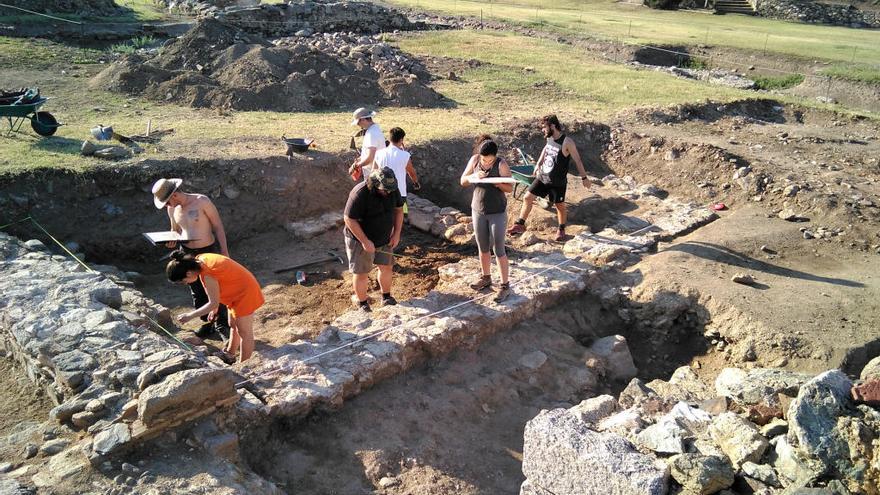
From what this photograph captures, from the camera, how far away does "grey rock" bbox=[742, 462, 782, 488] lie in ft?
14.2

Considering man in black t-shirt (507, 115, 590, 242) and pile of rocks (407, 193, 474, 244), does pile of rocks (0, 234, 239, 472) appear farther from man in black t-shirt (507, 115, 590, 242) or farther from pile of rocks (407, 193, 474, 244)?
man in black t-shirt (507, 115, 590, 242)

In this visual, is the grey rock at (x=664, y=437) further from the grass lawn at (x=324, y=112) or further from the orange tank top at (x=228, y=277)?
the grass lawn at (x=324, y=112)

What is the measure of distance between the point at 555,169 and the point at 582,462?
5.11 meters

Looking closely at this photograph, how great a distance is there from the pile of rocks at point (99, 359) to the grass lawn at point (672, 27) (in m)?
22.3

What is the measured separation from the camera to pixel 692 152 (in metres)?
11.9

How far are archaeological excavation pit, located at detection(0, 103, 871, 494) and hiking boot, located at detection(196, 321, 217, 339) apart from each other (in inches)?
10.9

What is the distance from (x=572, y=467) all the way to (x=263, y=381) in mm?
2795

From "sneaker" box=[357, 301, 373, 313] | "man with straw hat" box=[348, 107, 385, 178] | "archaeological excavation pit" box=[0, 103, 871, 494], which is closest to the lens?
"archaeological excavation pit" box=[0, 103, 871, 494]

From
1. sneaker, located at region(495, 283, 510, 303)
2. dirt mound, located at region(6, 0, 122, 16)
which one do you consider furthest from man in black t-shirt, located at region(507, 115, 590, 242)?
dirt mound, located at region(6, 0, 122, 16)

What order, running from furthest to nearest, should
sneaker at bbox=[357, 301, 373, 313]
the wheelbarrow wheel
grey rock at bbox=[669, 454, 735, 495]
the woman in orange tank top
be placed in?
1. the wheelbarrow wheel
2. sneaker at bbox=[357, 301, 373, 313]
3. the woman in orange tank top
4. grey rock at bbox=[669, 454, 735, 495]

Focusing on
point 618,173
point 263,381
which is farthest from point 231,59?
point 263,381

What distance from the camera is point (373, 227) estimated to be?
22.7 feet

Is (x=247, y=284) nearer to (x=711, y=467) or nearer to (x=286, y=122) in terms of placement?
(x=711, y=467)

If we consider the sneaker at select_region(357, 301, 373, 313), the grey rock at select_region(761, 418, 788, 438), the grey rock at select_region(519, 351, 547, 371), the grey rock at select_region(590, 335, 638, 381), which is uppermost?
the grey rock at select_region(761, 418, 788, 438)
